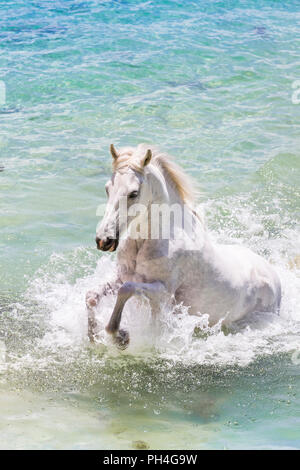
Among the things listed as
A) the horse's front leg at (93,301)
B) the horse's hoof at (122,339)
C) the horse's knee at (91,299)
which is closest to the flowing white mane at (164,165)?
the horse's front leg at (93,301)

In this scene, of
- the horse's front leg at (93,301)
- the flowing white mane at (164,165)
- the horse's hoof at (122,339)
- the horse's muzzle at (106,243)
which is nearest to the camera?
the horse's muzzle at (106,243)

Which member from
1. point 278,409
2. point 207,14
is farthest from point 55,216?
point 207,14

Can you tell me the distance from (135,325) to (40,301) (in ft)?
3.47

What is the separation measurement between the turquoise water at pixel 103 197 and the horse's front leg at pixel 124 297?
0.69 feet

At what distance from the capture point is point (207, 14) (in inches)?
613

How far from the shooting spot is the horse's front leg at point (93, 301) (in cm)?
462

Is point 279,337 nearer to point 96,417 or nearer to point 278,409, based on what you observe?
point 278,409

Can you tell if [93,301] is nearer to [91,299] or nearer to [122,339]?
[91,299]

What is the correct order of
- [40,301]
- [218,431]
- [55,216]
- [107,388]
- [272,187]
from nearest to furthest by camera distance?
[218,431] → [107,388] → [40,301] → [55,216] → [272,187]

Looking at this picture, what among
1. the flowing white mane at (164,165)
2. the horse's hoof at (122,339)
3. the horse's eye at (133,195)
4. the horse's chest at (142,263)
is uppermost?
the flowing white mane at (164,165)

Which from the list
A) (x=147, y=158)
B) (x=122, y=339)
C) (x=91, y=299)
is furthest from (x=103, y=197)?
(x=147, y=158)

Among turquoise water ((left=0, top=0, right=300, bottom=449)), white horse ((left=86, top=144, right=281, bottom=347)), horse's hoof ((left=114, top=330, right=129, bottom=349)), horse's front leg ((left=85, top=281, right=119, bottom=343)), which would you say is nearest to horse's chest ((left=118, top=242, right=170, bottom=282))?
white horse ((left=86, top=144, right=281, bottom=347))

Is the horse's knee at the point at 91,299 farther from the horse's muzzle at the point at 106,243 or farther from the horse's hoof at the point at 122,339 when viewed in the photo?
the horse's muzzle at the point at 106,243

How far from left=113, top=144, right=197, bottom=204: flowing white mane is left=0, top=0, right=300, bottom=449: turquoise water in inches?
32.1
